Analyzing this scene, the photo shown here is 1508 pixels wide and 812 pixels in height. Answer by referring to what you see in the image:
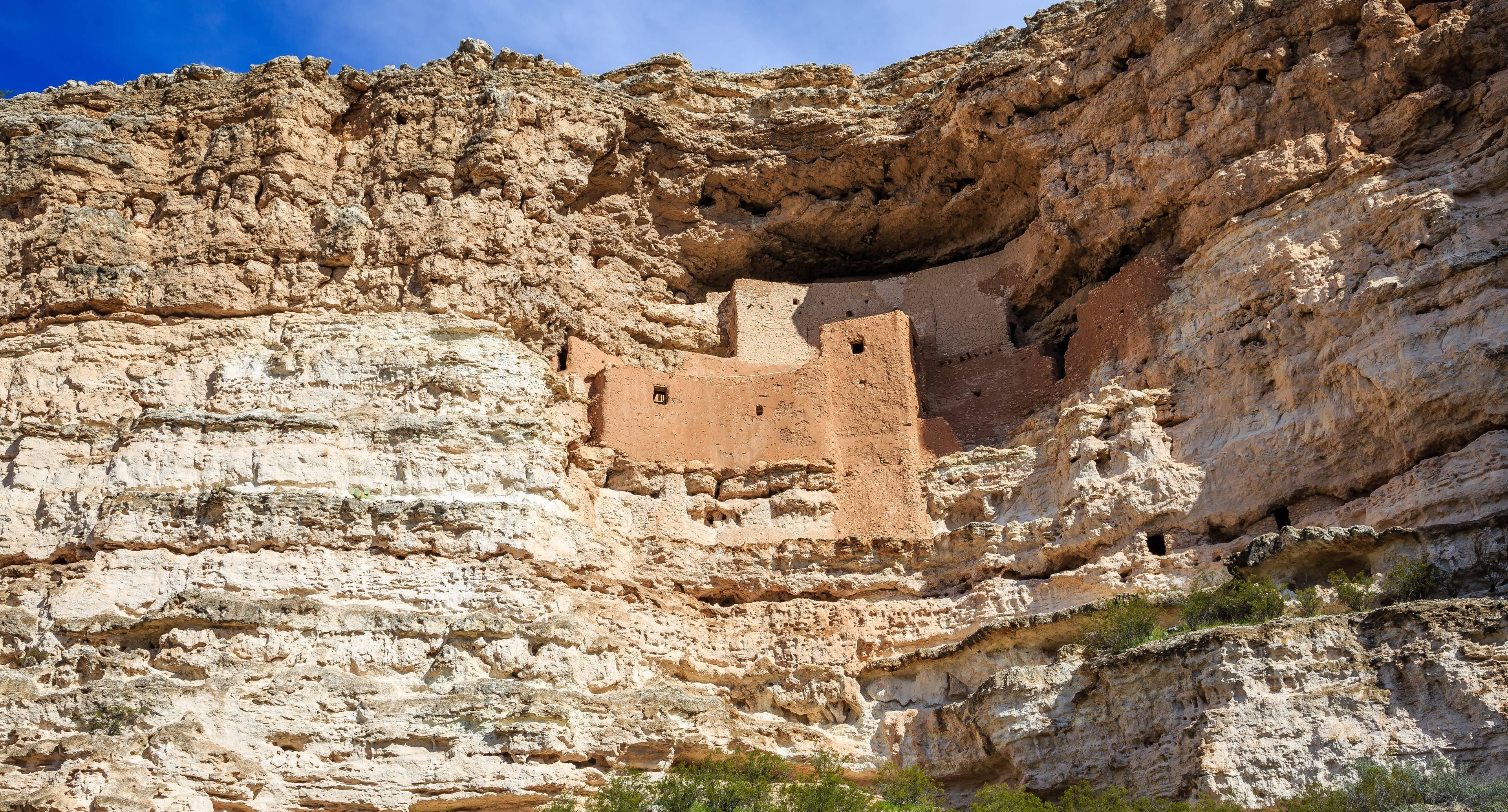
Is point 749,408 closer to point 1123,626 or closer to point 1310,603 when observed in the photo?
point 1123,626

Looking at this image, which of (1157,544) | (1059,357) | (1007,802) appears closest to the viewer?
(1007,802)

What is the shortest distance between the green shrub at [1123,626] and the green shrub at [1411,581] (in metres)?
2.43

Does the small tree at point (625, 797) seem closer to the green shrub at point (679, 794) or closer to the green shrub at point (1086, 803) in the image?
the green shrub at point (679, 794)

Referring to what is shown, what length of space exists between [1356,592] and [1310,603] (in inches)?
18.2

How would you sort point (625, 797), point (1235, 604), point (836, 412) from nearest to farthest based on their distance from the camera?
point (625, 797), point (1235, 604), point (836, 412)

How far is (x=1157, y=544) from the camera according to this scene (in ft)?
57.3

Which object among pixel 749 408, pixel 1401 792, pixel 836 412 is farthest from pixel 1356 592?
pixel 749 408

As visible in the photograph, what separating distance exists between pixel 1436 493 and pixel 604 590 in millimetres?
9860

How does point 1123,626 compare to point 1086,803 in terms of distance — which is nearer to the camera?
point 1086,803

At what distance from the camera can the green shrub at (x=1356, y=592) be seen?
1421cm

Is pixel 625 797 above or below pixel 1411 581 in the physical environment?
below

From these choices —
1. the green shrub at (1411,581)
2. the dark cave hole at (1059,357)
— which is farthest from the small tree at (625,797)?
the dark cave hole at (1059,357)

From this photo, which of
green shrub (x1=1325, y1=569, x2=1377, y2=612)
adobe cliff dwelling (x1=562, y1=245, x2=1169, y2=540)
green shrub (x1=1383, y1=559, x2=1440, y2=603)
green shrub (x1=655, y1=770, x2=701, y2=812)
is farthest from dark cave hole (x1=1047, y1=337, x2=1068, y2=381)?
green shrub (x1=655, y1=770, x2=701, y2=812)

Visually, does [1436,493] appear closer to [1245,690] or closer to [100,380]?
[1245,690]
